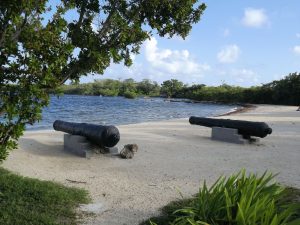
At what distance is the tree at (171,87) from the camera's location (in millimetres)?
135150

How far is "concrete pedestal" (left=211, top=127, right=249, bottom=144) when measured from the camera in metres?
13.6

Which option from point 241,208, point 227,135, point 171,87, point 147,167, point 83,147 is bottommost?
point 147,167

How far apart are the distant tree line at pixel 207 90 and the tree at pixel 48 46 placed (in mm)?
333

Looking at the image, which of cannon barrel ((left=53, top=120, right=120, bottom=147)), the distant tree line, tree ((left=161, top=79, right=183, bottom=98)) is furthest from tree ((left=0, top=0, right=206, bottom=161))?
tree ((left=161, top=79, right=183, bottom=98))

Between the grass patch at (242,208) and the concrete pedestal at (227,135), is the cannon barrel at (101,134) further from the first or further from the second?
the grass patch at (242,208)

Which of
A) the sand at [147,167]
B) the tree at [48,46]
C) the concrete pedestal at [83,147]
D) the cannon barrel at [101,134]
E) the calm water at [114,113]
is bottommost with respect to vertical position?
the calm water at [114,113]

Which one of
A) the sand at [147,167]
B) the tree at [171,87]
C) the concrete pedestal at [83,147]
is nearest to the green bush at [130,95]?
the tree at [171,87]

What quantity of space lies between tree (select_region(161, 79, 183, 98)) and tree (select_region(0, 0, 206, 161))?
418 feet

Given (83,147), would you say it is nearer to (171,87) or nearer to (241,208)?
(241,208)

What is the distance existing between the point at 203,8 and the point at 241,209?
3.02 meters

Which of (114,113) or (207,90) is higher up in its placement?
(207,90)

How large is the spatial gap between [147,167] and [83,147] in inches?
85.8

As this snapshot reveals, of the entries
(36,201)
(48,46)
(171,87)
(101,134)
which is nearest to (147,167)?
(101,134)

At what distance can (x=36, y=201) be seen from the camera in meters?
5.97
